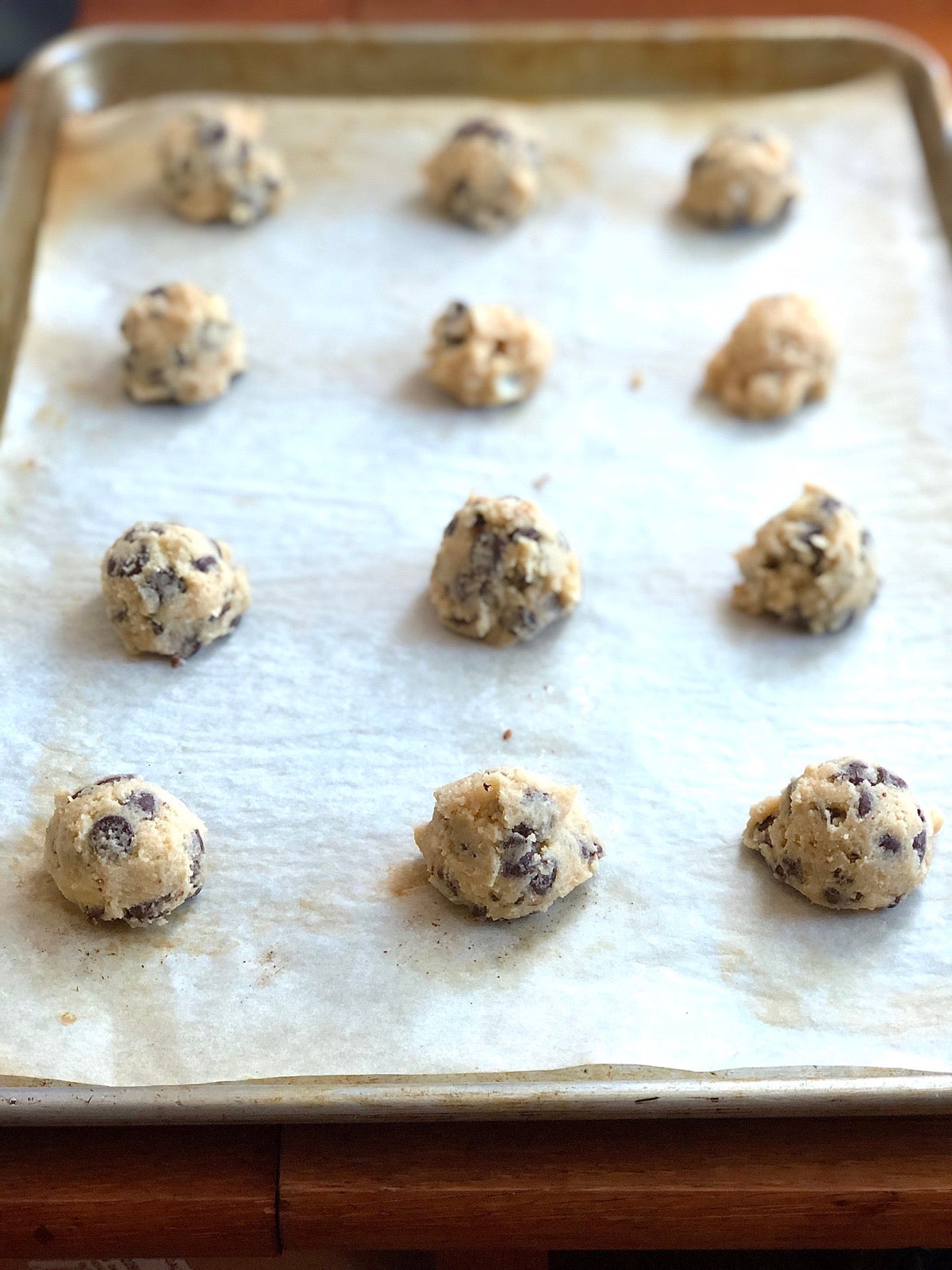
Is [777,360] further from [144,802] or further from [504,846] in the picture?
[144,802]

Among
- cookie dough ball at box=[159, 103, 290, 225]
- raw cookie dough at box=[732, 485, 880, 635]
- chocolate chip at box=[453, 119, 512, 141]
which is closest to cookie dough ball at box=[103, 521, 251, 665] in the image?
raw cookie dough at box=[732, 485, 880, 635]

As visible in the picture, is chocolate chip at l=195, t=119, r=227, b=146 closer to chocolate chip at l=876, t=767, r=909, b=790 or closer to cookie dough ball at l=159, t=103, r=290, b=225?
cookie dough ball at l=159, t=103, r=290, b=225

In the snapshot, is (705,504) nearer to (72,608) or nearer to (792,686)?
(792,686)

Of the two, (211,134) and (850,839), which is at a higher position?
(211,134)

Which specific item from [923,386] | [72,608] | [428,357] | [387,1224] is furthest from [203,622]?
[923,386]

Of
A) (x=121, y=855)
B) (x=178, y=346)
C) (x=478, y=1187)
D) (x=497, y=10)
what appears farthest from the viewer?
(x=497, y=10)

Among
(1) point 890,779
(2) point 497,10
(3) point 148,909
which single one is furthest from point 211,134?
(1) point 890,779
